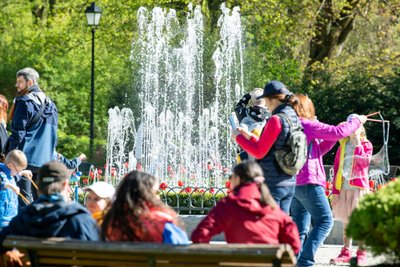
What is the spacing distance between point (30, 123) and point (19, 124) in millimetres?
149

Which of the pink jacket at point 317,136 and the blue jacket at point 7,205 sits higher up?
the pink jacket at point 317,136

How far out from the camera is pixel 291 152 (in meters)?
8.62

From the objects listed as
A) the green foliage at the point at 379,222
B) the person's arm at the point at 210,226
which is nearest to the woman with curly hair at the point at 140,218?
the person's arm at the point at 210,226

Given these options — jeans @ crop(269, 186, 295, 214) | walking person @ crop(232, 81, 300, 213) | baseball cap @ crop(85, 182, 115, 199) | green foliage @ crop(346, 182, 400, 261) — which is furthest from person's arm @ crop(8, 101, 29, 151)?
green foliage @ crop(346, 182, 400, 261)

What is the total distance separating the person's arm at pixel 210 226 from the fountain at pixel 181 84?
17853 millimetres

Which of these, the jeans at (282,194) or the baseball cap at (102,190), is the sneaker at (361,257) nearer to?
the jeans at (282,194)

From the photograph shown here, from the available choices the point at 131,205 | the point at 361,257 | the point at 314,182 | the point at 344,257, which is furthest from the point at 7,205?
the point at 344,257

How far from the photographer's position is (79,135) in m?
35.8

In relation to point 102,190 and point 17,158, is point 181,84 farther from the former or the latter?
point 102,190

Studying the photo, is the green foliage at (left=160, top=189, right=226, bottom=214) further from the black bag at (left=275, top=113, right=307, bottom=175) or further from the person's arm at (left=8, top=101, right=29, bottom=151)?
the black bag at (left=275, top=113, right=307, bottom=175)

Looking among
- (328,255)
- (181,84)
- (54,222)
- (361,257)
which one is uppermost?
(181,84)

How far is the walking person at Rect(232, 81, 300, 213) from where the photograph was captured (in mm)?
8539

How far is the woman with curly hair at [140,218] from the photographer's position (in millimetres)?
6387

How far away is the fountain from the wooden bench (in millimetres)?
18045
